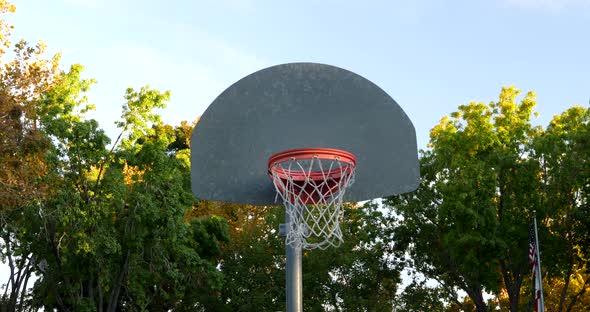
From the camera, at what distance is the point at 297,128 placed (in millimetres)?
12555

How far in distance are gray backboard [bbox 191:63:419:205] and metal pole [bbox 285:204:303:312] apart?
0.91m

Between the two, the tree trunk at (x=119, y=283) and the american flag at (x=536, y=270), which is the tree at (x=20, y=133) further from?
the american flag at (x=536, y=270)

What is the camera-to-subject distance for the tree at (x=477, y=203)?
73.7ft

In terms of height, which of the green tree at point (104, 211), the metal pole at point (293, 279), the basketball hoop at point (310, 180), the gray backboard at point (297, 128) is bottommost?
the metal pole at point (293, 279)

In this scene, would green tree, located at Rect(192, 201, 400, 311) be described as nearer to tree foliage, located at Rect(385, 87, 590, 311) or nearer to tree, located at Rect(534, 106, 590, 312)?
tree foliage, located at Rect(385, 87, 590, 311)

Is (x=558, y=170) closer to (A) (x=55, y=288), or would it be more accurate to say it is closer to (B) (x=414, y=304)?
(B) (x=414, y=304)

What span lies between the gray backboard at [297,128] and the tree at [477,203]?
9.66 metres

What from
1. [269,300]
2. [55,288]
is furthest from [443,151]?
[55,288]

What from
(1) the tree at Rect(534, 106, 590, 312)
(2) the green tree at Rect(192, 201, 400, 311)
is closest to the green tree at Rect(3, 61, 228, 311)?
(2) the green tree at Rect(192, 201, 400, 311)

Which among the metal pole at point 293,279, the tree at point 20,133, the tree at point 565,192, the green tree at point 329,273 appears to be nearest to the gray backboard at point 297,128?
the metal pole at point 293,279

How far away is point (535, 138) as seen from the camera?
23.5m

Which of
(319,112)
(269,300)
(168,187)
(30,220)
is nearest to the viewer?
(319,112)

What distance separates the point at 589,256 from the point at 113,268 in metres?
14.6

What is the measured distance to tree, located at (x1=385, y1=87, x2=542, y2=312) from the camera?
22.5 meters
